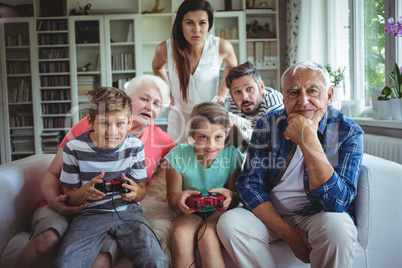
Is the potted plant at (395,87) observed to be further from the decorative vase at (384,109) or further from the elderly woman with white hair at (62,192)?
the elderly woman with white hair at (62,192)

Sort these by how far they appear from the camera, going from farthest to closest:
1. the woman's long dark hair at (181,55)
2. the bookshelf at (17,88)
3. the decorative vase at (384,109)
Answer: the bookshelf at (17,88)
the woman's long dark hair at (181,55)
the decorative vase at (384,109)

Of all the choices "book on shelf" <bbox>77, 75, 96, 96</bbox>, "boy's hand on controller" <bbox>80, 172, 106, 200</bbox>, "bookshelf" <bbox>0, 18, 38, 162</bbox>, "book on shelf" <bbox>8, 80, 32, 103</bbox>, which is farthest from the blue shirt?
"book on shelf" <bbox>8, 80, 32, 103</bbox>

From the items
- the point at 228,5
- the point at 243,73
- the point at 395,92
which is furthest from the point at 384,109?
the point at 228,5

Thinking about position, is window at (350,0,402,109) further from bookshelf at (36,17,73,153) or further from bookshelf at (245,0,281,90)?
bookshelf at (36,17,73,153)

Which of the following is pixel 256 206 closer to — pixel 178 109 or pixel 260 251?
pixel 260 251

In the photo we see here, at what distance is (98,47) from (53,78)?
73 cm

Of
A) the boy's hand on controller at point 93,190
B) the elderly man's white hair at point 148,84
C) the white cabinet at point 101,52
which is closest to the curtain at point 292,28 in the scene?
the white cabinet at point 101,52

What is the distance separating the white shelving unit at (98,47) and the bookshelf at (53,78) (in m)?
0.01

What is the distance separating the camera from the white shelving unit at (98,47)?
4.36m

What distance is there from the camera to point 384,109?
2.11 m

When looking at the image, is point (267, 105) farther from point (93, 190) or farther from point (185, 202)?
point (93, 190)

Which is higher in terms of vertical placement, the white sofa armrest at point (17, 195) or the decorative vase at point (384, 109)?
the decorative vase at point (384, 109)

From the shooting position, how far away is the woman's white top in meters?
2.42

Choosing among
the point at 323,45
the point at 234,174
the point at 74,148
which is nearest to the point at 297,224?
the point at 234,174
